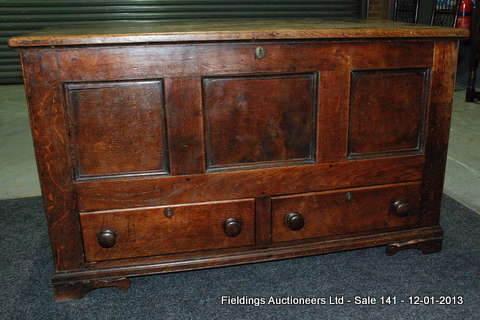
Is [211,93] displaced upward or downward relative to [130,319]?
upward

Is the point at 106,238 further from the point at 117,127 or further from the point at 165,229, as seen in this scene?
the point at 117,127

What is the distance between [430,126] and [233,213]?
30.6 inches

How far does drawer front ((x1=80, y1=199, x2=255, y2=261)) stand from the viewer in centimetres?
157

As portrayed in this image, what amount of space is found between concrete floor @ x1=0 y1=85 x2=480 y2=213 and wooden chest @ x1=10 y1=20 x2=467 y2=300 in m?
0.92

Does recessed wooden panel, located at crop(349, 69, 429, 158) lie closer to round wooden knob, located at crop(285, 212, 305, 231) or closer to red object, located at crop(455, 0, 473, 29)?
round wooden knob, located at crop(285, 212, 305, 231)

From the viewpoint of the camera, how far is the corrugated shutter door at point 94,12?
19.0ft

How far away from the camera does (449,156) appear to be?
122 inches

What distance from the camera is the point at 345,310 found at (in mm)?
1549

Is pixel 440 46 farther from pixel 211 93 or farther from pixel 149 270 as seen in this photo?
pixel 149 270

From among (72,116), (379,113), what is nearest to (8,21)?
(72,116)

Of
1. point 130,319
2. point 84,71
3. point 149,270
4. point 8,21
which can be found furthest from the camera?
point 8,21

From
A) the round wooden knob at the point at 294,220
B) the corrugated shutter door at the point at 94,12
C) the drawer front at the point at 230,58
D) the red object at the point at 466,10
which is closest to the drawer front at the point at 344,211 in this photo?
the round wooden knob at the point at 294,220

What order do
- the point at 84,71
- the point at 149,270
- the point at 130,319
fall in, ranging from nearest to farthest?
the point at 84,71
the point at 130,319
the point at 149,270

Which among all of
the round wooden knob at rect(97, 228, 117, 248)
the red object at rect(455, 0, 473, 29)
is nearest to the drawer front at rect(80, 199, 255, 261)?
the round wooden knob at rect(97, 228, 117, 248)
